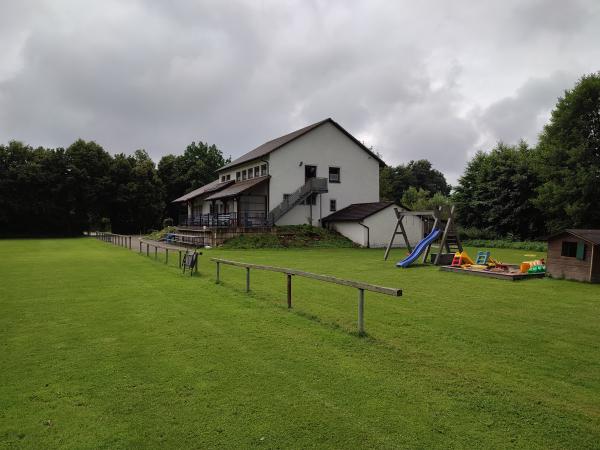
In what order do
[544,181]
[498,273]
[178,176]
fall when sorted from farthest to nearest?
[178,176], [544,181], [498,273]

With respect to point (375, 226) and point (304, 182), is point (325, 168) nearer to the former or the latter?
point (304, 182)

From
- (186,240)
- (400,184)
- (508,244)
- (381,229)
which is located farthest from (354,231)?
(400,184)

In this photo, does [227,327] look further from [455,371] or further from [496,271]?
[496,271]

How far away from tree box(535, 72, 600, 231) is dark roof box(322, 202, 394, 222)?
12284mm

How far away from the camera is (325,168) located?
128ft

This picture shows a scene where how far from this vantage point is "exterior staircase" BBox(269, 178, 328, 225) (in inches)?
1412

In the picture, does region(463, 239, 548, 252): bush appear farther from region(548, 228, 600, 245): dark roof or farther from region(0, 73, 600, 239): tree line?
region(548, 228, 600, 245): dark roof

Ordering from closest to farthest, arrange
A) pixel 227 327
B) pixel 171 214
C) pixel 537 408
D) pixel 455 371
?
pixel 537 408
pixel 455 371
pixel 227 327
pixel 171 214

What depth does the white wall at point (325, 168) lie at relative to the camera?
37.0 meters

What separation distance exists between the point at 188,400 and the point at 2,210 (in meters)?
56.8

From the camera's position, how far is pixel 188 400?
4.77 m

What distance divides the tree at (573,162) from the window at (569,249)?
19676 mm

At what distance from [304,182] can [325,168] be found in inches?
100

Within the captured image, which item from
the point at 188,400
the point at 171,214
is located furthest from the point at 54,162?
the point at 188,400
